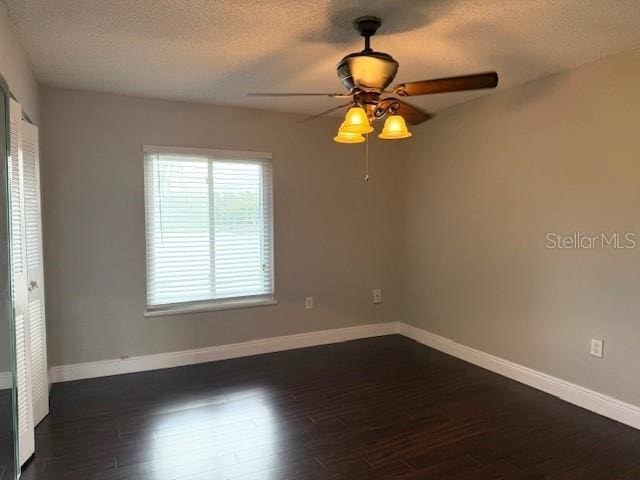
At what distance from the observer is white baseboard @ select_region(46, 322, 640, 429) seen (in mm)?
2904

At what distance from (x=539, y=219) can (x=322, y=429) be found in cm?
221

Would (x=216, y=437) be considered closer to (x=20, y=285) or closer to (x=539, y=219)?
(x=20, y=285)

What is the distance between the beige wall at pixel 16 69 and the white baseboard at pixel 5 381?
1476 mm

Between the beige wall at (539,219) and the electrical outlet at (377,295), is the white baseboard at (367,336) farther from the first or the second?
the electrical outlet at (377,295)

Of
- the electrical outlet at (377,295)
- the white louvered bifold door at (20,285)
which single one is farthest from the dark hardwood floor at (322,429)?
the electrical outlet at (377,295)

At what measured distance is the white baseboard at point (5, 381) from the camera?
82.8 inches

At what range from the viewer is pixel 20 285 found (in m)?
2.34

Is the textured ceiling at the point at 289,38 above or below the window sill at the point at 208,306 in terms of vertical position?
above

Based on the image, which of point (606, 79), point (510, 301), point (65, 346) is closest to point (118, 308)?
point (65, 346)

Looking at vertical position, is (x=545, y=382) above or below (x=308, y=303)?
below

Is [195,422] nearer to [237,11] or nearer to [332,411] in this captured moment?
[332,411]

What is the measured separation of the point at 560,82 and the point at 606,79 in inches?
13.0

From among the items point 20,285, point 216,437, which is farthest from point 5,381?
point 216,437

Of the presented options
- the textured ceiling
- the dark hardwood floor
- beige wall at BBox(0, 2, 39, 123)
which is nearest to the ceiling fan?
the textured ceiling
